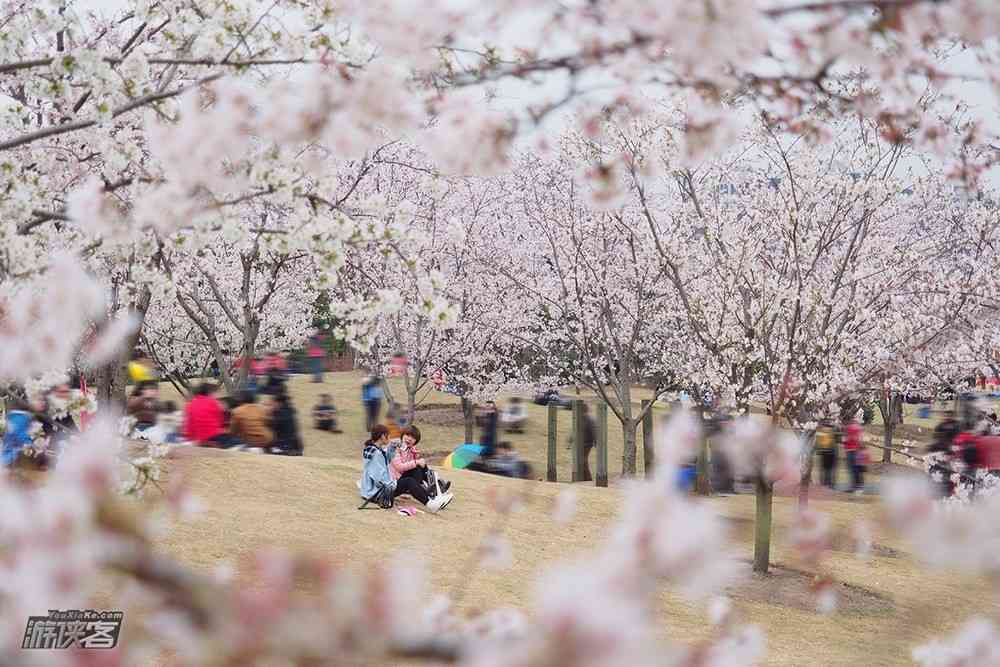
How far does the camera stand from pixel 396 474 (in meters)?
13.3

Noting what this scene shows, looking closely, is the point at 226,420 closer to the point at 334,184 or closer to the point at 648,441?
the point at 648,441

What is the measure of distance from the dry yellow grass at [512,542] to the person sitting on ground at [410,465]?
1.49 ft

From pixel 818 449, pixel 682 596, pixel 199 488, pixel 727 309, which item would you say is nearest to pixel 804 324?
pixel 727 309

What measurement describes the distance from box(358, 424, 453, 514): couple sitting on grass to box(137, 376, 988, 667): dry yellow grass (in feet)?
0.78

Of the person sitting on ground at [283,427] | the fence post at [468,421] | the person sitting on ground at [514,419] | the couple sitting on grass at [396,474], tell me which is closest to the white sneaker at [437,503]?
the couple sitting on grass at [396,474]

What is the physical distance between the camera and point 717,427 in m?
18.3

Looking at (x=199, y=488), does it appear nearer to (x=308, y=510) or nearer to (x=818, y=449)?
(x=308, y=510)

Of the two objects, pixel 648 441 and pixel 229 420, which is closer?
pixel 229 420

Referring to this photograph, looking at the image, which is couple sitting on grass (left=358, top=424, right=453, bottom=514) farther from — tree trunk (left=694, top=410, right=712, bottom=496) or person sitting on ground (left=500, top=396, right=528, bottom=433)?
person sitting on ground (left=500, top=396, right=528, bottom=433)

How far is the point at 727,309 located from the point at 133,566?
12.6 meters

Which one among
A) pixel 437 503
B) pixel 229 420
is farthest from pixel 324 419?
pixel 437 503

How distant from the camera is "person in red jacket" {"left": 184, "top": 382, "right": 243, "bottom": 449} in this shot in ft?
46.4

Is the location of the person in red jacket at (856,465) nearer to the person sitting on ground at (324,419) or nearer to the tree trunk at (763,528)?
the tree trunk at (763,528)

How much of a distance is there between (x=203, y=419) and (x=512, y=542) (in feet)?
16.5
